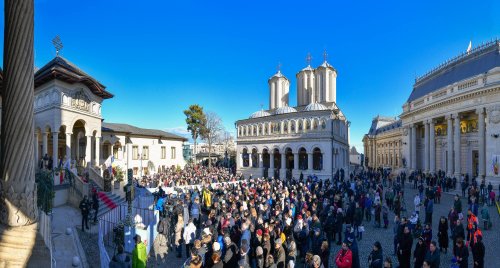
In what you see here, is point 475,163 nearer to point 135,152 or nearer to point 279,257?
point 279,257

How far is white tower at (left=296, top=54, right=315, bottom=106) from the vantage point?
48906mm

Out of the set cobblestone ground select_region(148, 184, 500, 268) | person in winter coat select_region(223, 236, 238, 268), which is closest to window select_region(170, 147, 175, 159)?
cobblestone ground select_region(148, 184, 500, 268)

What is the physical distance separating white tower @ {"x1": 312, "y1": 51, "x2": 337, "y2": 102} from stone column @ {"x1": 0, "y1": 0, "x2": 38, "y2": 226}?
143 feet

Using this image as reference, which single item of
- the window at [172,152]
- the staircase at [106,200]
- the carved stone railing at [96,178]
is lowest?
Result: the staircase at [106,200]

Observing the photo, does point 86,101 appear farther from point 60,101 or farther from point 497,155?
point 497,155

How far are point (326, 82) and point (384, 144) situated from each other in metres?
32.6

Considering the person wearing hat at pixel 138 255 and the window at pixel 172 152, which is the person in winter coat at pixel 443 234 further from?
the window at pixel 172 152

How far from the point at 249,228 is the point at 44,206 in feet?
25.6

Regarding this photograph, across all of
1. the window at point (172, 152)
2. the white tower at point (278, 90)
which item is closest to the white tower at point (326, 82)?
the white tower at point (278, 90)

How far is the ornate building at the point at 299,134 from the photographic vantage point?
117 ft

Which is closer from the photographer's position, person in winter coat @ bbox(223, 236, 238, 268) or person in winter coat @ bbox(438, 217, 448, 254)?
person in winter coat @ bbox(223, 236, 238, 268)

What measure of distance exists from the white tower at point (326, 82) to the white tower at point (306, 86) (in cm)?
213

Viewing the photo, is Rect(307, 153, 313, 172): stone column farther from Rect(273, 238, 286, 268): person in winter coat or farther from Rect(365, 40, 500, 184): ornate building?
Rect(273, 238, 286, 268): person in winter coat

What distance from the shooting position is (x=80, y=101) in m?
21.3
